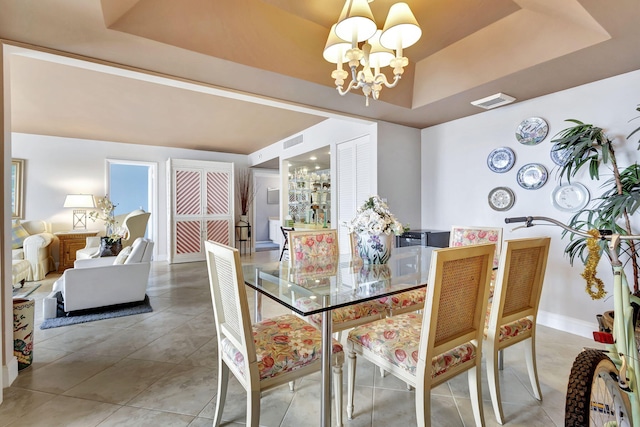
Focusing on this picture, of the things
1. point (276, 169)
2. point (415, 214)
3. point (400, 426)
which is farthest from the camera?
point (276, 169)

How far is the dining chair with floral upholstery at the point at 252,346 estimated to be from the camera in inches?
48.6

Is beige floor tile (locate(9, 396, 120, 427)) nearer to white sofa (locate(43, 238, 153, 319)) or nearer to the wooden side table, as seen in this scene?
white sofa (locate(43, 238, 153, 319))

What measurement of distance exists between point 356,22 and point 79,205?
591cm

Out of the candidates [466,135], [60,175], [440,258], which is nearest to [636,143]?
[466,135]

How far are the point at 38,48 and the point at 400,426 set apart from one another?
10.6 feet

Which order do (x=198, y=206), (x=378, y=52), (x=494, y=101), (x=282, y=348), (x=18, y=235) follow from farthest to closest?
(x=198, y=206) → (x=18, y=235) → (x=494, y=101) → (x=378, y=52) → (x=282, y=348)

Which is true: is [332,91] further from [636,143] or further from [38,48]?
[636,143]

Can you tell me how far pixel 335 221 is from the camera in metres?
4.52

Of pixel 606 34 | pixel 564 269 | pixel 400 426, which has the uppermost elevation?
pixel 606 34

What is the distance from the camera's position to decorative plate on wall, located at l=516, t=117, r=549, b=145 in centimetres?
286

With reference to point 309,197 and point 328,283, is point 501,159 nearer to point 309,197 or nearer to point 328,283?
point 328,283

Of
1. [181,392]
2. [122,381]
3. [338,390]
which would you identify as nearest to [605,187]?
[338,390]

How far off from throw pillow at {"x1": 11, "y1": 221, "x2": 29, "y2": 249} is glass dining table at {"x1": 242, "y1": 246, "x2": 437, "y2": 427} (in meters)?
4.68

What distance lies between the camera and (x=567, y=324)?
2.74 meters
